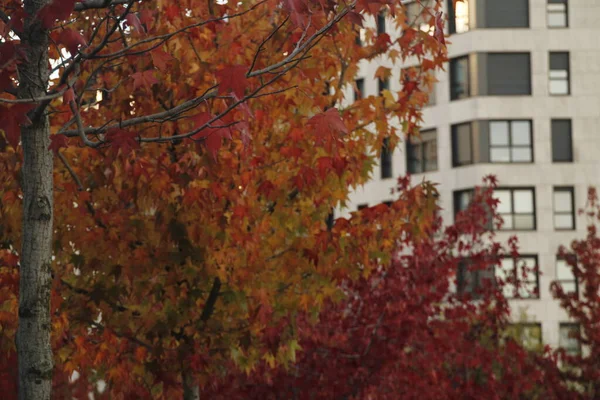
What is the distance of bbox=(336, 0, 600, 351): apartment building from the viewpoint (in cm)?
5344

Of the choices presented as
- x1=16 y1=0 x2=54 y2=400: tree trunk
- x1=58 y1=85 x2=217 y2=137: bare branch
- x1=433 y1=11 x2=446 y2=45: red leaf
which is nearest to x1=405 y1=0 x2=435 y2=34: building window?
x1=433 y1=11 x2=446 y2=45: red leaf

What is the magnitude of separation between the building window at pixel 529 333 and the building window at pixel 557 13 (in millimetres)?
14332

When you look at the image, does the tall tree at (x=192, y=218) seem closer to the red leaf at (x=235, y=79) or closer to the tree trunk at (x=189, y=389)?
the tree trunk at (x=189, y=389)

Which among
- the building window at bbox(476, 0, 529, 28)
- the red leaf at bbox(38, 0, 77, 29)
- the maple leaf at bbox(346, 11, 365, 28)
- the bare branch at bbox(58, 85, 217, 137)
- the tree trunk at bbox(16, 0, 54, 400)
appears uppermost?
the building window at bbox(476, 0, 529, 28)

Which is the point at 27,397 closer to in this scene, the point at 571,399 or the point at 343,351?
the point at 343,351

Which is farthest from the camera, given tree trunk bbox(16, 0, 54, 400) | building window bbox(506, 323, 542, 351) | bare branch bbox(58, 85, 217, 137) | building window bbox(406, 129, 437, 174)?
building window bbox(406, 129, 437, 174)

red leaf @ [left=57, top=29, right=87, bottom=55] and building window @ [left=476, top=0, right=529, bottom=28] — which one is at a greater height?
building window @ [left=476, top=0, right=529, bottom=28]

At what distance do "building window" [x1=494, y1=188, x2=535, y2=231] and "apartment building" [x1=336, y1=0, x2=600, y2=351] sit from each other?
47 millimetres

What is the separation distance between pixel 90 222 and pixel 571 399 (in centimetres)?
1674

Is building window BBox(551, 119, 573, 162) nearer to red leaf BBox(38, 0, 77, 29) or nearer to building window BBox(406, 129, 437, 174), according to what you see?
building window BBox(406, 129, 437, 174)

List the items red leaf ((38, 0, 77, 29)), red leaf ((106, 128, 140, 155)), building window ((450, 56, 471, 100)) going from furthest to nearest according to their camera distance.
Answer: building window ((450, 56, 471, 100)), red leaf ((106, 128, 140, 155)), red leaf ((38, 0, 77, 29))

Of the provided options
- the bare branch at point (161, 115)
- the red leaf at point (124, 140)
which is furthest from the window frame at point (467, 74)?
the red leaf at point (124, 140)

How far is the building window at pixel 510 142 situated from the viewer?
2117 inches

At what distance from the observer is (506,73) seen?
54.0 meters
